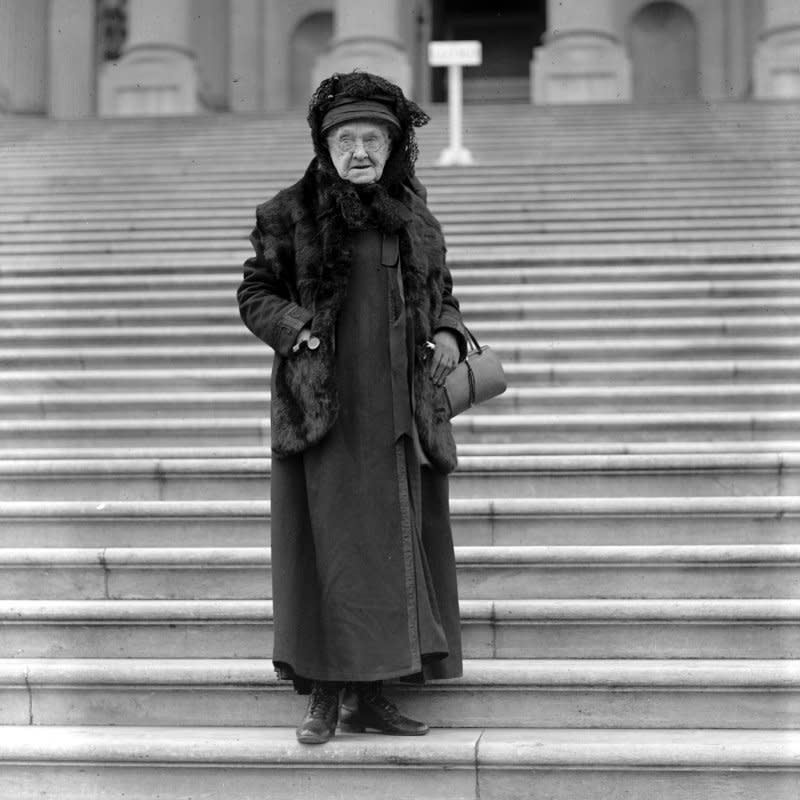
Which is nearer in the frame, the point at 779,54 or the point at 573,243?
the point at 573,243

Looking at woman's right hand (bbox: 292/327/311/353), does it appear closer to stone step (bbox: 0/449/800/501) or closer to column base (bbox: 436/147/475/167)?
stone step (bbox: 0/449/800/501)

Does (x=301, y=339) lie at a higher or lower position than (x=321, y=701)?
higher

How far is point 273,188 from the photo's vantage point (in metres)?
11.1

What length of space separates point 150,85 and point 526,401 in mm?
14577

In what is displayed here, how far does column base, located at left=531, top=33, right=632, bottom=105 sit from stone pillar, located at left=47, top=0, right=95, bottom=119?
26.1 ft

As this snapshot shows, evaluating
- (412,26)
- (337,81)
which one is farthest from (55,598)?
(412,26)

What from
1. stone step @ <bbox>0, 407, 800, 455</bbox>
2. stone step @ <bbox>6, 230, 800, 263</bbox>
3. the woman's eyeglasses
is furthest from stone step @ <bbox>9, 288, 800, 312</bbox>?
the woman's eyeglasses

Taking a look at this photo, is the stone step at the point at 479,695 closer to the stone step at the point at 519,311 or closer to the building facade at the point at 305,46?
the stone step at the point at 519,311

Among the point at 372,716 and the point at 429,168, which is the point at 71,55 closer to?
the point at 429,168

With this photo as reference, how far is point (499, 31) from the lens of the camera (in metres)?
24.9

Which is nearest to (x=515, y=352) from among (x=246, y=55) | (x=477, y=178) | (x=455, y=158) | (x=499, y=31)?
(x=477, y=178)

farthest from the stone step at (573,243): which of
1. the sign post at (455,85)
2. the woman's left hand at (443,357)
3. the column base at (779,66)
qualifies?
the column base at (779,66)

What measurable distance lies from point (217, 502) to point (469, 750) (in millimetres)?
1632

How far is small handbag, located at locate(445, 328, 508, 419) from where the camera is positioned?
13.6 feet
